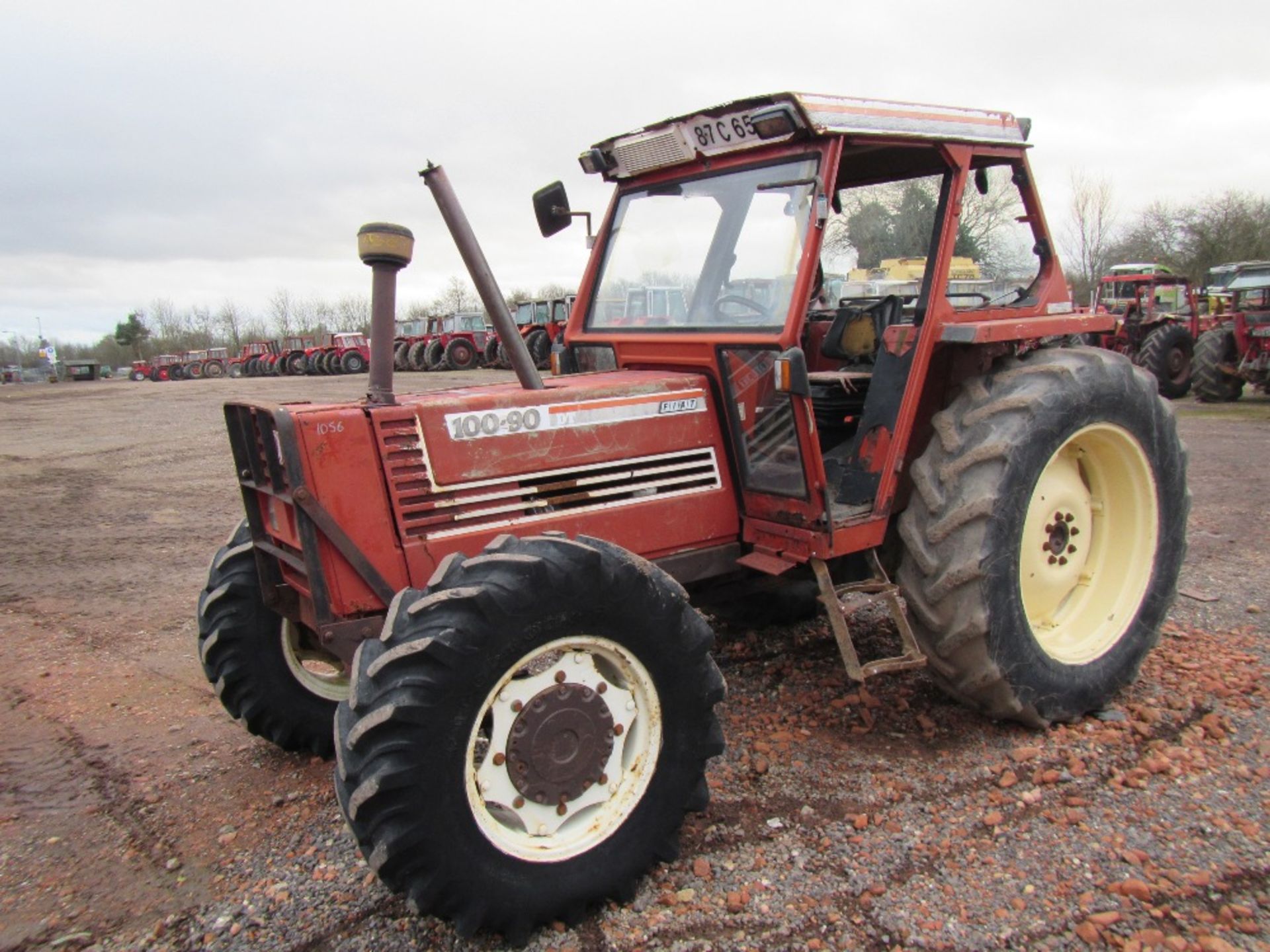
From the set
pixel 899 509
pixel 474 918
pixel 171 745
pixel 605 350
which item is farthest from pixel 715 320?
pixel 171 745

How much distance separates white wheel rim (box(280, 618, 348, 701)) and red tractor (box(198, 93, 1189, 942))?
1 cm

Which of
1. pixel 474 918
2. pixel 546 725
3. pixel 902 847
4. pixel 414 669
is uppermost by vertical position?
pixel 414 669

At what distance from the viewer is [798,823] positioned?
3154 millimetres

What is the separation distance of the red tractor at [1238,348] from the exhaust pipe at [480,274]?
1539 centimetres

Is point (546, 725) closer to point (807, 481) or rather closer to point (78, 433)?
point (807, 481)

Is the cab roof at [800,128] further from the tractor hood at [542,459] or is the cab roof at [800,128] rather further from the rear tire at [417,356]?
the rear tire at [417,356]

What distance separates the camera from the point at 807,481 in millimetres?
3561

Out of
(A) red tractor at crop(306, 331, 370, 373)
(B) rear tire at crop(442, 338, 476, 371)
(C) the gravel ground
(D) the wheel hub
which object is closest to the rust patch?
(C) the gravel ground

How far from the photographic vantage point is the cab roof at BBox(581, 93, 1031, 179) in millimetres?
3400

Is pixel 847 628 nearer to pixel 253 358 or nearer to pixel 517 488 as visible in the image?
pixel 517 488

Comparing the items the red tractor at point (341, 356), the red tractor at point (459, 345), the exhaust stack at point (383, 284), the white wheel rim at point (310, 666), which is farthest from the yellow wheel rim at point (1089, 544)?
the red tractor at point (341, 356)

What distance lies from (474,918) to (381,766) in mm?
495

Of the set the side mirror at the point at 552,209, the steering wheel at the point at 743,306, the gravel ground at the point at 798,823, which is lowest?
the gravel ground at the point at 798,823

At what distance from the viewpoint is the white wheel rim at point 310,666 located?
3750mm
